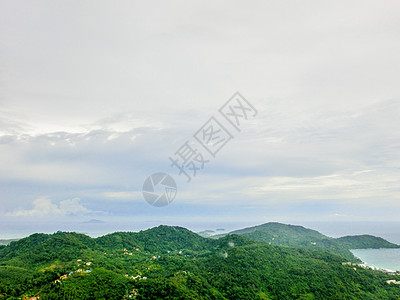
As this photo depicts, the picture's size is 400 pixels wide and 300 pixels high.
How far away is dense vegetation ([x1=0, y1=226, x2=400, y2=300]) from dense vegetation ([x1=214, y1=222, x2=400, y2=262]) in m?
29.0

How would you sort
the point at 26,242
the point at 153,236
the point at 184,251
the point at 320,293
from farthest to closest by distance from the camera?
the point at 153,236, the point at 184,251, the point at 26,242, the point at 320,293

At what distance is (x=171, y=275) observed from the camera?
2933 cm

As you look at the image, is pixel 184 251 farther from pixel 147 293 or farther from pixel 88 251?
pixel 147 293

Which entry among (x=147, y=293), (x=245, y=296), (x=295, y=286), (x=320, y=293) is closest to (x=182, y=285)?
(x=147, y=293)

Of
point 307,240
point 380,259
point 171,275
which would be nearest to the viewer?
point 171,275

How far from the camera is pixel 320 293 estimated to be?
93.4 ft

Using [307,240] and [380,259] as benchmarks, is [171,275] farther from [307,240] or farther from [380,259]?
[307,240]

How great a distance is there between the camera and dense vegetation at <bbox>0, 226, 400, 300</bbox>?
911 inches

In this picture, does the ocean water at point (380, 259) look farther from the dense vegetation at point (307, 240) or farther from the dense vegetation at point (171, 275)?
the dense vegetation at point (171, 275)

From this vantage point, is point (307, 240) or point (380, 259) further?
point (307, 240)

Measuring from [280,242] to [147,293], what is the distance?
189 feet

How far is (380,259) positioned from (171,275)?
60.4 m

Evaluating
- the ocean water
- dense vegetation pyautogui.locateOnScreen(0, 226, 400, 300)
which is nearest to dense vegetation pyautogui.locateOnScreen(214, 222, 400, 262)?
the ocean water

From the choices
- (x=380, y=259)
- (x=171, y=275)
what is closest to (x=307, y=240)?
(x=380, y=259)
